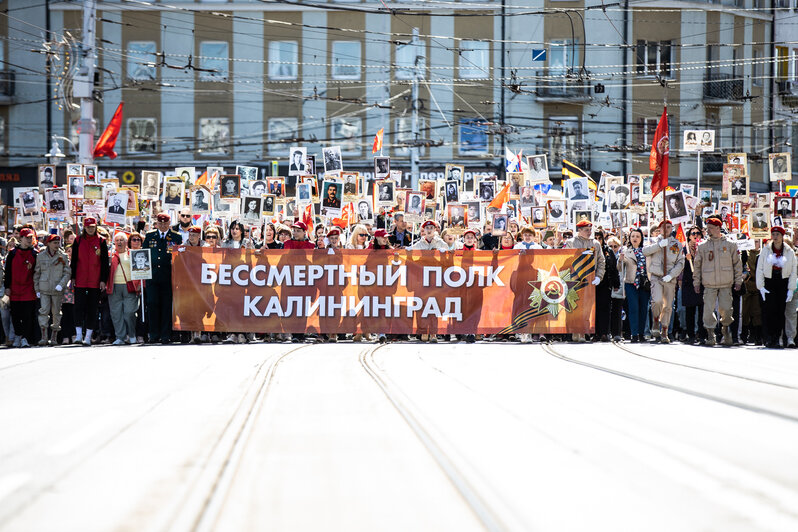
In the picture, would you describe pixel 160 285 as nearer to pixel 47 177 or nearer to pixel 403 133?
pixel 47 177

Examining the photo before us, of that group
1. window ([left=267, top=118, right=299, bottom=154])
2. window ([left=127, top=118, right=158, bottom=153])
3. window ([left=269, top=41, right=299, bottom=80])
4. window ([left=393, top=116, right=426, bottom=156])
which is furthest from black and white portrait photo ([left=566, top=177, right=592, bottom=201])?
window ([left=127, top=118, right=158, bottom=153])

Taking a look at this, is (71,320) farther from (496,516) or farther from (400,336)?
(496,516)

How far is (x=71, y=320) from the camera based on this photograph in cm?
1878

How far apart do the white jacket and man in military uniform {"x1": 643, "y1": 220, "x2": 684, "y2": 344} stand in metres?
1.25

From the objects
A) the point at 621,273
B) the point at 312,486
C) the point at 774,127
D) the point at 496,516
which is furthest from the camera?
the point at 774,127

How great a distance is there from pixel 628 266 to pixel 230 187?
901cm

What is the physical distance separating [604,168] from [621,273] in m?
34.2

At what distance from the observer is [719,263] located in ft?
59.2

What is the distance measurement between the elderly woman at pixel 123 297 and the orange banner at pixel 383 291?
693 mm

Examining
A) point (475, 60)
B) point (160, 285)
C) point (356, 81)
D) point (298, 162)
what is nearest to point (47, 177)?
point (298, 162)

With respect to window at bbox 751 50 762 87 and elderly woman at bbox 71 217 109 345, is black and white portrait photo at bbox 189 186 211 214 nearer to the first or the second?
elderly woman at bbox 71 217 109 345

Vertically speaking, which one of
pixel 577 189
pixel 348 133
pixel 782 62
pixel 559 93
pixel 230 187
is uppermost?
pixel 782 62

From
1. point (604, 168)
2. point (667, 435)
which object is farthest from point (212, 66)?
point (667, 435)

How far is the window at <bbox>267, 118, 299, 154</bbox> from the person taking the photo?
171ft
